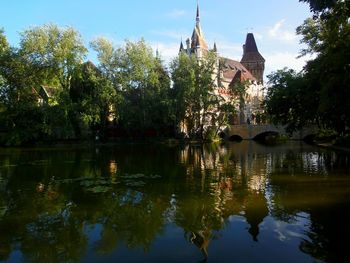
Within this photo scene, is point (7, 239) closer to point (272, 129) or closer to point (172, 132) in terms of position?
point (172, 132)

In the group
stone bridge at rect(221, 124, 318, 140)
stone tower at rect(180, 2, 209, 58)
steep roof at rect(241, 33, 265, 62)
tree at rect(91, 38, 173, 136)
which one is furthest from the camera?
steep roof at rect(241, 33, 265, 62)

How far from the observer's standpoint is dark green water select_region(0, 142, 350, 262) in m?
8.36

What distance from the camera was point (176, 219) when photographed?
11117mm

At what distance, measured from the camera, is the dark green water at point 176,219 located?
8.36 meters

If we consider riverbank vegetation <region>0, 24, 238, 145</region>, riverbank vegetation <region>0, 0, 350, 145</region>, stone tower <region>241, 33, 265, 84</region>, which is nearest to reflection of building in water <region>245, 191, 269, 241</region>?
riverbank vegetation <region>0, 0, 350, 145</region>

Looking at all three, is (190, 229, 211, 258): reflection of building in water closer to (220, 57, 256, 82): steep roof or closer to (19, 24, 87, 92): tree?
(19, 24, 87, 92): tree

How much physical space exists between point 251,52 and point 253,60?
9.50 ft

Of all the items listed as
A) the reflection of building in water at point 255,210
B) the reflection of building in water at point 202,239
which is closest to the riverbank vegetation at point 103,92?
the reflection of building in water at point 255,210

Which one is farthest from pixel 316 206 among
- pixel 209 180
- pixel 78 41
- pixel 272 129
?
pixel 272 129

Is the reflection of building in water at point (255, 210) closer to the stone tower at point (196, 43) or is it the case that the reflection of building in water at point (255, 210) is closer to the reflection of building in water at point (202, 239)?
the reflection of building in water at point (202, 239)

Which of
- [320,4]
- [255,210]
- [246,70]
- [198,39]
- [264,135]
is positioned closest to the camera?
[255,210]

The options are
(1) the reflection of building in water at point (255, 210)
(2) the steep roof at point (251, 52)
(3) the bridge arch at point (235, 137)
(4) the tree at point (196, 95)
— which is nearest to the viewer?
(1) the reflection of building in water at point (255, 210)

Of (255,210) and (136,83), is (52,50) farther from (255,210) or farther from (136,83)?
(255,210)

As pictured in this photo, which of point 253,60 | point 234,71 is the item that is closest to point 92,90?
point 234,71
